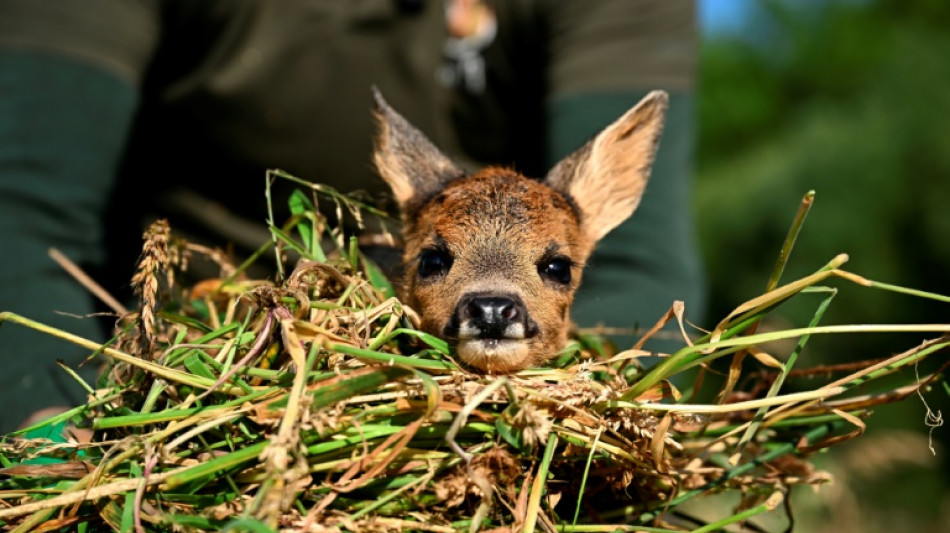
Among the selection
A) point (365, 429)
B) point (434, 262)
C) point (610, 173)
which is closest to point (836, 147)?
point (610, 173)

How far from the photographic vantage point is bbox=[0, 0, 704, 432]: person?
3.95m

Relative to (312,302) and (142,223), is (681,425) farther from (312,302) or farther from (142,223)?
(142,223)

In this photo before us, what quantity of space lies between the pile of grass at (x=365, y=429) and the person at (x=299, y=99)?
5.36 feet

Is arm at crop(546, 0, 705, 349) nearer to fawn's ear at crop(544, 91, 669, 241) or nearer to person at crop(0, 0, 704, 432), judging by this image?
person at crop(0, 0, 704, 432)

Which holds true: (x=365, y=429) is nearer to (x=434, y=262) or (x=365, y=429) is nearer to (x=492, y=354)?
(x=492, y=354)

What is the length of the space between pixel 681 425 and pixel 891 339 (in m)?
7.17

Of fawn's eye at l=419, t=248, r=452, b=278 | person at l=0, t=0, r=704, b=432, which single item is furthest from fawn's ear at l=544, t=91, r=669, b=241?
fawn's eye at l=419, t=248, r=452, b=278

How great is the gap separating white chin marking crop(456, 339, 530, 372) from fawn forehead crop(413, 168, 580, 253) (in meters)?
0.49

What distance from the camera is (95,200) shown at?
412cm

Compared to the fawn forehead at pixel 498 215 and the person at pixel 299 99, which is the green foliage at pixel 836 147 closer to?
the person at pixel 299 99

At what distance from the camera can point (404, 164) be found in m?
3.45

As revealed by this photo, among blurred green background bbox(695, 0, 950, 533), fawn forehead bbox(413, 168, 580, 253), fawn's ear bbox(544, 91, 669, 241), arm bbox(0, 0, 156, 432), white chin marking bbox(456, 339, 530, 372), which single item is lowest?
white chin marking bbox(456, 339, 530, 372)

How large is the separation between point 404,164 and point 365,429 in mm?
1595

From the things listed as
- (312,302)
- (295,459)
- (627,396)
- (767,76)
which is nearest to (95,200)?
(312,302)
